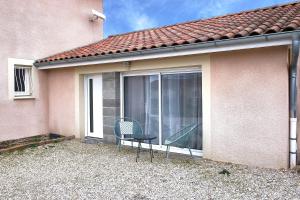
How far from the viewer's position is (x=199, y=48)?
817 centimetres

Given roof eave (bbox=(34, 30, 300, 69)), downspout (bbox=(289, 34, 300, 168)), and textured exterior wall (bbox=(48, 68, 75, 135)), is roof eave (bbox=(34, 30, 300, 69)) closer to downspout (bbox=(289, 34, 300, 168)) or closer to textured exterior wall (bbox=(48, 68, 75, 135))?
downspout (bbox=(289, 34, 300, 168))

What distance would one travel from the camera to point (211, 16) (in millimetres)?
13469

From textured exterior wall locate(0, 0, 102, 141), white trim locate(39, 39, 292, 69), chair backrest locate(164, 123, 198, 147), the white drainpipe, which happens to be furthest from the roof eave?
Result: textured exterior wall locate(0, 0, 102, 141)

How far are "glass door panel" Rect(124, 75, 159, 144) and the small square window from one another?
5256 mm

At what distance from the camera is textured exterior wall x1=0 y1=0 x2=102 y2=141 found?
1178 cm

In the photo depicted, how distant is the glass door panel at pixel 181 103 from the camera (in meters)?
9.30

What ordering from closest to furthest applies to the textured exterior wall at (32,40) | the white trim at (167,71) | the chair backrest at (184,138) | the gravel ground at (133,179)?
the gravel ground at (133,179), the chair backrest at (184,138), the white trim at (167,71), the textured exterior wall at (32,40)

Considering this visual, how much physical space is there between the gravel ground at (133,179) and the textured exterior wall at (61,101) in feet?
11.6

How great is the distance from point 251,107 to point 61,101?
9269 mm

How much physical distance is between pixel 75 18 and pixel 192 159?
10.9 metres

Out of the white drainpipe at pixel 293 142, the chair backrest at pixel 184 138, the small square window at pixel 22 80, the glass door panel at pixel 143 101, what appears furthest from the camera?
the small square window at pixel 22 80

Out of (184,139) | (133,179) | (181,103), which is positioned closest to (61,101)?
(181,103)

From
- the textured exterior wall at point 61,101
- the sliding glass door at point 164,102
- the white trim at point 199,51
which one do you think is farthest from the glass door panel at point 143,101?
the textured exterior wall at point 61,101

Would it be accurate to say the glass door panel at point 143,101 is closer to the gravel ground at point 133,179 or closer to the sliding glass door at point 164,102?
the sliding glass door at point 164,102
